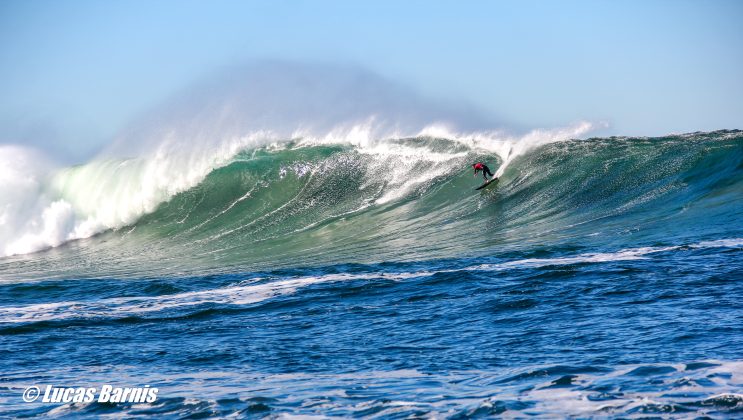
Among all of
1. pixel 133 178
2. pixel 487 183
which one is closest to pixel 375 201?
pixel 487 183

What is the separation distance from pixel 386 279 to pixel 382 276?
310mm

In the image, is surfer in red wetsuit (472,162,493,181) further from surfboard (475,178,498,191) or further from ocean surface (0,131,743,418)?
ocean surface (0,131,743,418)

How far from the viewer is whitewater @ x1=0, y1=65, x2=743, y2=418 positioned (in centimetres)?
741

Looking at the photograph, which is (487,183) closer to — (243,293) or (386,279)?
(386,279)

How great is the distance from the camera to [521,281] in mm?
11969

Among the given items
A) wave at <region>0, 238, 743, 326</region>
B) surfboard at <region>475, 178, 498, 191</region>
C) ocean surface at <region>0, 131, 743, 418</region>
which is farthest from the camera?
surfboard at <region>475, 178, 498, 191</region>

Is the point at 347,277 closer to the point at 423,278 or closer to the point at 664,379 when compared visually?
the point at 423,278

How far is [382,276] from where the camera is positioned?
13.4 m

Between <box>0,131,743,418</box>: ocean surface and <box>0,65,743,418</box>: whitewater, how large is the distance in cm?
5

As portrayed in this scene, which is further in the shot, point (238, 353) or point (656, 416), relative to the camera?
point (238, 353)

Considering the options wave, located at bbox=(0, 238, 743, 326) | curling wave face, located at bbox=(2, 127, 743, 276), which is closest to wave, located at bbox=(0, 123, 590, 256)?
curling wave face, located at bbox=(2, 127, 743, 276)

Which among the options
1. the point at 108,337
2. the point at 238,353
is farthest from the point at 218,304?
the point at 238,353

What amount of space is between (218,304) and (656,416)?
23.1 feet

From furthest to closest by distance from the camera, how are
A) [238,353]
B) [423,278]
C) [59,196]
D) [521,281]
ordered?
1. [59,196]
2. [423,278]
3. [521,281]
4. [238,353]
